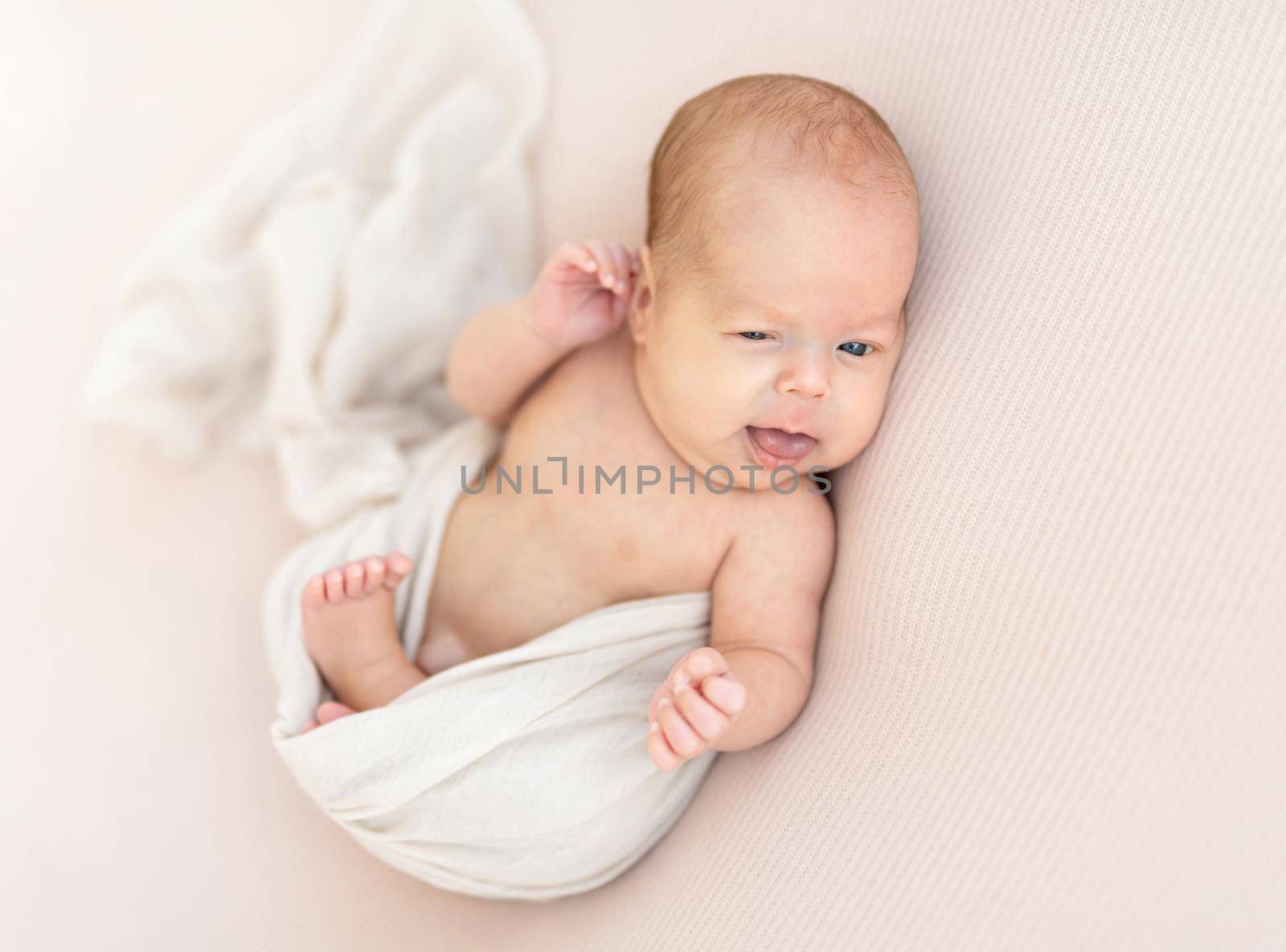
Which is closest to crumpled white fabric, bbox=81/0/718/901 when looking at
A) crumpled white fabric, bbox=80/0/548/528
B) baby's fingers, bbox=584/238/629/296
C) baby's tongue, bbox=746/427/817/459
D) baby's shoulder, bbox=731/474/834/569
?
crumpled white fabric, bbox=80/0/548/528

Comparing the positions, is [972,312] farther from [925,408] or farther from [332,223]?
[332,223]

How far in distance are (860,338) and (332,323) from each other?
757 mm

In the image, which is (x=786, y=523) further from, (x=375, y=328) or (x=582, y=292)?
(x=375, y=328)

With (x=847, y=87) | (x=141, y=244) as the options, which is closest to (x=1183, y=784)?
(x=847, y=87)

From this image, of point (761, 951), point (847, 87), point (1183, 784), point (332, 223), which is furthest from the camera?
point (332, 223)

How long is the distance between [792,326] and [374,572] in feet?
1.71

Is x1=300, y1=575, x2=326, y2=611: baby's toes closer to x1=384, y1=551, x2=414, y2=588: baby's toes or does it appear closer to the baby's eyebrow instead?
x1=384, y1=551, x2=414, y2=588: baby's toes

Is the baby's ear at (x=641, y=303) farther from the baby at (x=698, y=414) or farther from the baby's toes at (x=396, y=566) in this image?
the baby's toes at (x=396, y=566)

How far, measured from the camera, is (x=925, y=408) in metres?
0.99

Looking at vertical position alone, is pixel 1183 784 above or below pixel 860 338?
below

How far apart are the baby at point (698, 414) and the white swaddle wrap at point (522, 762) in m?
0.07

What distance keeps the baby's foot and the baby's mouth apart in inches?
16.2

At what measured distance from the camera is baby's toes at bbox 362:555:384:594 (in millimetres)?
1114

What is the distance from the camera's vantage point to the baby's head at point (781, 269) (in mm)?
930
